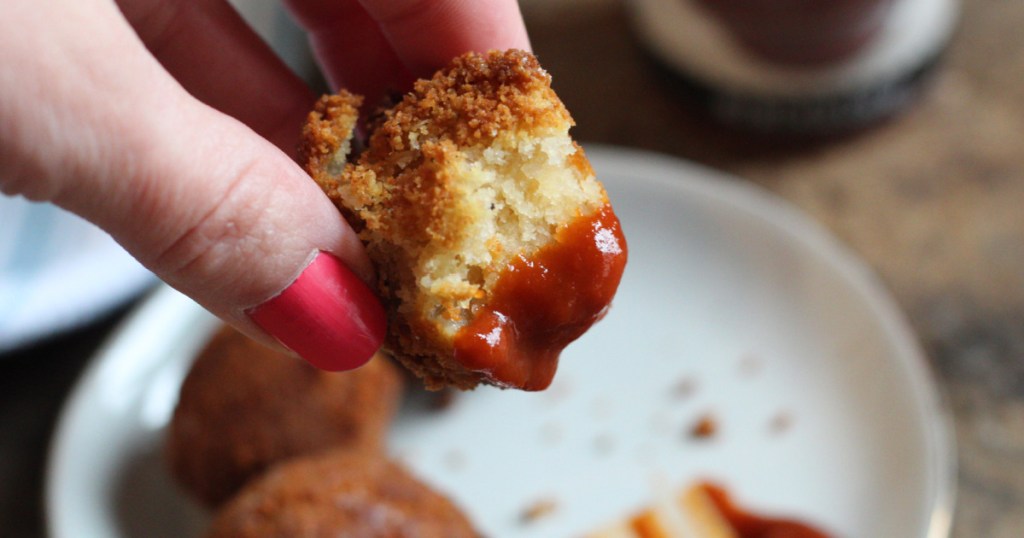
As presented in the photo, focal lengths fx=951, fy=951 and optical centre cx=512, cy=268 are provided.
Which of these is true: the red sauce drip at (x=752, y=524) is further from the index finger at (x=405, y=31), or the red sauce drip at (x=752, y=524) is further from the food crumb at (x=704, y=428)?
the index finger at (x=405, y=31)

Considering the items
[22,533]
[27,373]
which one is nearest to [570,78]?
[27,373]

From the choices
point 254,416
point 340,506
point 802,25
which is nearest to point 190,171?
point 340,506

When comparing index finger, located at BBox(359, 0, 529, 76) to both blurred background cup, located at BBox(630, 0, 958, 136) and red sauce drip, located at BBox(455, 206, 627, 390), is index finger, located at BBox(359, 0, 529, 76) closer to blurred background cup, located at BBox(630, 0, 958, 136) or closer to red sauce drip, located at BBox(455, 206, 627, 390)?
red sauce drip, located at BBox(455, 206, 627, 390)

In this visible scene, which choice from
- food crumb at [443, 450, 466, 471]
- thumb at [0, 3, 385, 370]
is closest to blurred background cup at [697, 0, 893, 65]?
food crumb at [443, 450, 466, 471]

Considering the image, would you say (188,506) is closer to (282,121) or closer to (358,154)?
(282,121)

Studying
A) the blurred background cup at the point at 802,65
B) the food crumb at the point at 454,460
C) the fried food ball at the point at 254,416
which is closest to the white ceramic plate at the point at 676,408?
the food crumb at the point at 454,460

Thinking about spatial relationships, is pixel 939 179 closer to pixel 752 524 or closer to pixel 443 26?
pixel 752 524
